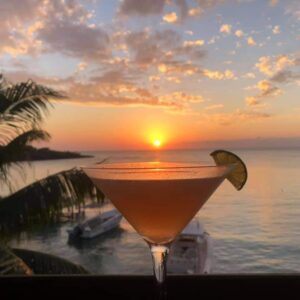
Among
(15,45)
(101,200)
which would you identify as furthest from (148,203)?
(15,45)

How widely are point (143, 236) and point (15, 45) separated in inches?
395

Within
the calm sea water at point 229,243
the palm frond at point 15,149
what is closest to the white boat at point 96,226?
the calm sea water at point 229,243

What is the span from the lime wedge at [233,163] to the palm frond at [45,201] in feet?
14.0

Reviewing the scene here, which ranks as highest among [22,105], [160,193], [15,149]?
[22,105]

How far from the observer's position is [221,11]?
10461 millimetres

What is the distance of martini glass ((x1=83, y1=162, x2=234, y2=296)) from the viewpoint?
88 cm

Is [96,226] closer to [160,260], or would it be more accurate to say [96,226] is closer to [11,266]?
[11,266]

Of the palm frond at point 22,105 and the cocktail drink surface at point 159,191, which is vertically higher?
the palm frond at point 22,105

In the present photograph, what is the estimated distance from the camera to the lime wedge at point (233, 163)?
1.00 meters

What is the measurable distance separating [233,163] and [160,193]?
0.19 meters

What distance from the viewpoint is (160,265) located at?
2.80 ft
